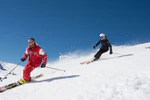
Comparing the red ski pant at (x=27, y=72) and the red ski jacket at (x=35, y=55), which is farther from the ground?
the red ski jacket at (x=35, y=55)

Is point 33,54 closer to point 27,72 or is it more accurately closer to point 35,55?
point 35,55

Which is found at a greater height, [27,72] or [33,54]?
[33,54]

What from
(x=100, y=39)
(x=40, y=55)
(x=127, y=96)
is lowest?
(x=127, y=96)

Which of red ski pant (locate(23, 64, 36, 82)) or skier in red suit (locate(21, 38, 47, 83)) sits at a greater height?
skier in red suit (locate(21, 38, 47, 83))

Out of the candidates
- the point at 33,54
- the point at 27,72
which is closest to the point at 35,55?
the point at 33,54

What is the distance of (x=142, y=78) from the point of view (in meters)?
7.73

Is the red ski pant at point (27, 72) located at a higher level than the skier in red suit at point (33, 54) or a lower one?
lower

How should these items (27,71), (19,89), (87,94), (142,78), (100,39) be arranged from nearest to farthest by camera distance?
(87,94), (142,78), (19,89), (27,71), (100,39)

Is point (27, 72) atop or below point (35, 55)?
below

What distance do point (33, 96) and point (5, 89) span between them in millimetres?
2395

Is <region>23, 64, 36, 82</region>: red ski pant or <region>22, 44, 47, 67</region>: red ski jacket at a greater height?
<region>22, 44, 47, 67</region>: red ski jacket

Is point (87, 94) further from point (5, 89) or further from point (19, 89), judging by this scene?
point (5, 89)

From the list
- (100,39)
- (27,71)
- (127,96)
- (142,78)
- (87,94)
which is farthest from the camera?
(100,39)

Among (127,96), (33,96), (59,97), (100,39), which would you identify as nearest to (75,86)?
(59,97)
